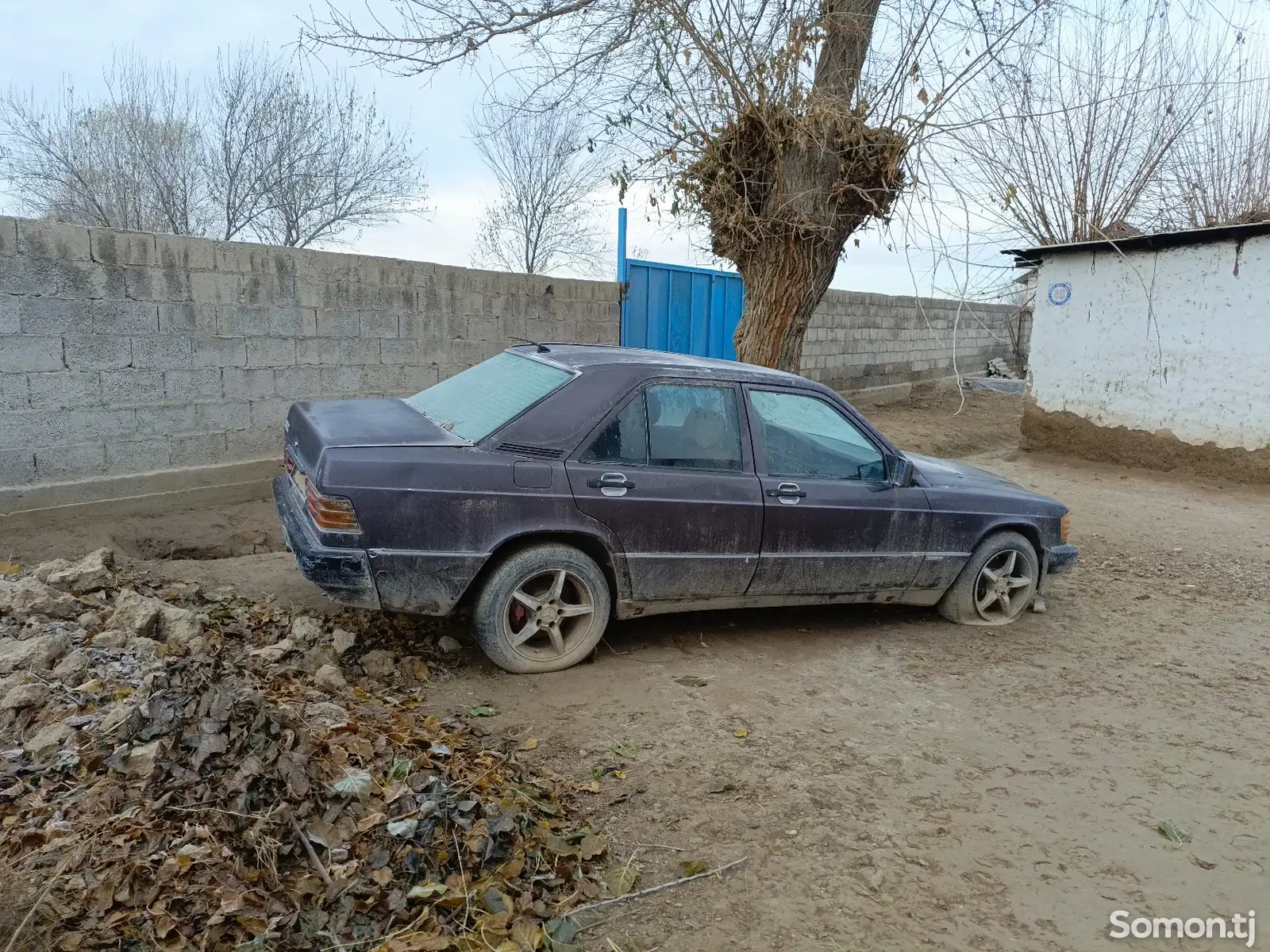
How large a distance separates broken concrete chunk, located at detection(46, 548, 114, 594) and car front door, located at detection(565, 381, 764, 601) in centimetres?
244

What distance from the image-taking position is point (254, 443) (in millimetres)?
6984

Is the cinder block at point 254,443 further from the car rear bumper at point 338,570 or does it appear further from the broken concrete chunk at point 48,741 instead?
the broken concrete chunk at point 48,741

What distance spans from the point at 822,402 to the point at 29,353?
4991 mm

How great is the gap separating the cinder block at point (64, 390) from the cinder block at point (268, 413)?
1149 millimetres

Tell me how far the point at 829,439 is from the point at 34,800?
3.76 metres

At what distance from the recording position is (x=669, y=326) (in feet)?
34.3

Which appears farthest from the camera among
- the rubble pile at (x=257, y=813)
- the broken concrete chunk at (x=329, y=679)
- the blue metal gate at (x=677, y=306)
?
the blue metal gate at (x=677, y=306)

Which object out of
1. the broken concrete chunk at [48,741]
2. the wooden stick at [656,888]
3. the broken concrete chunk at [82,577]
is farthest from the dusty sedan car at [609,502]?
the wooden stick at [656,888]

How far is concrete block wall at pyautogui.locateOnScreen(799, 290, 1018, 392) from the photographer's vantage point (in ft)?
45.4

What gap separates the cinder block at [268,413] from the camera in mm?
6961

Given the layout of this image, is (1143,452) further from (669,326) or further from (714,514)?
(714,514)

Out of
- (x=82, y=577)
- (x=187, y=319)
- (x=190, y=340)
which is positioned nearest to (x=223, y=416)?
(x=190, y=340)

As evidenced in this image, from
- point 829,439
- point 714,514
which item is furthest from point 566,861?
point 829,439

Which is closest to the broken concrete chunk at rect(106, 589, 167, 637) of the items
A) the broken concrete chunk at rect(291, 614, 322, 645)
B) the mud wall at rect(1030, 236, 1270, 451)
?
the broken concrete chunk at rect(291, 614, 322, 645)
